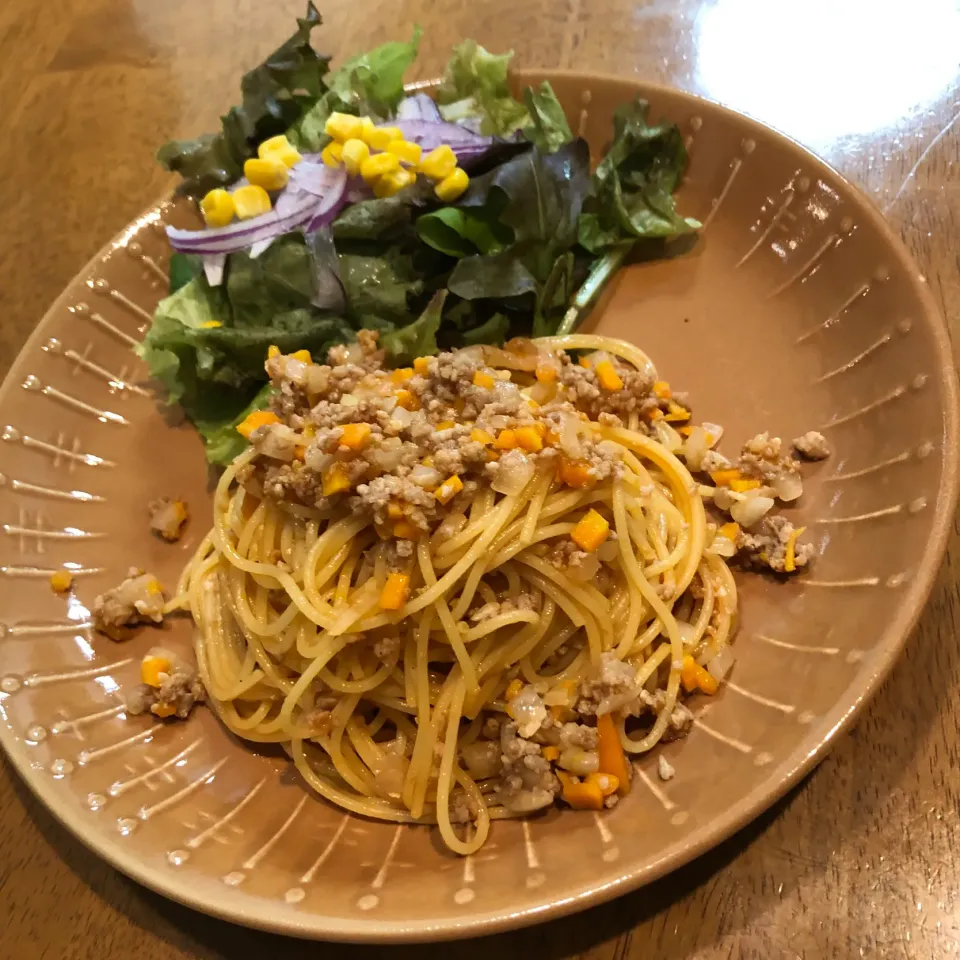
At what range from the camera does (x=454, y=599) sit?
220 centimetres

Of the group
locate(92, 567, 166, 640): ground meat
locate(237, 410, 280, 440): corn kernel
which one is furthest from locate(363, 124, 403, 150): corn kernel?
locate(92, 567, 166, 640): ground meat

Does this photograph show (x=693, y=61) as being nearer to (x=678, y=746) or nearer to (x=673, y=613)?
(x=673, y=613)


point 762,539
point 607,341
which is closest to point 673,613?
point 762,539

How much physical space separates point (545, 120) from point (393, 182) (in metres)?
0.67

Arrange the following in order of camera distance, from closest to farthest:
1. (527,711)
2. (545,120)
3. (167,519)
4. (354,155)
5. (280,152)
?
(527,711)
(167,519)
(354,155)
(280,152)
(545,120)

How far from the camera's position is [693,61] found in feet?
11.7

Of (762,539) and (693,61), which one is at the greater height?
(693,61)

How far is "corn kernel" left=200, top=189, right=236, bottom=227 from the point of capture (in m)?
2.84

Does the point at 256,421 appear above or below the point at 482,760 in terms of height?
above

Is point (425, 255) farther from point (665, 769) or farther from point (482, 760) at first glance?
point (665, 769)

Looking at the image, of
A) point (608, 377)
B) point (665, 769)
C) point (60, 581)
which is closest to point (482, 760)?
point (665, 769)

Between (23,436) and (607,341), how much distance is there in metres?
2.01

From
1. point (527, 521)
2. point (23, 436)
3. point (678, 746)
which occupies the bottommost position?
point (23, 436)

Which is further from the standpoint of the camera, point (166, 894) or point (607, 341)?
point (607, 341)
